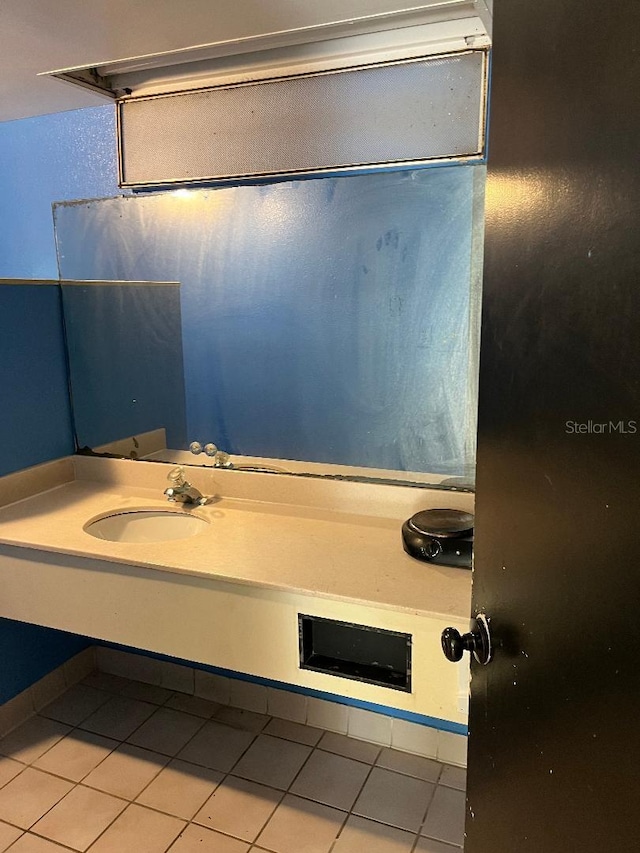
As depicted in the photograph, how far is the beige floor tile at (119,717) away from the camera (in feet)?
6.86

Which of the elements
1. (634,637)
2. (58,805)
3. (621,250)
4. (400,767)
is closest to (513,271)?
(621,250)

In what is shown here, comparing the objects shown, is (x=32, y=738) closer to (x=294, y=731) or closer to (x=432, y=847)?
(x=294, y=731)

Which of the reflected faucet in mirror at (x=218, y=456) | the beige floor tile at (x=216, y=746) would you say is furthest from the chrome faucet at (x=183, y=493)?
the beige floor tile at (x=216, y=746)

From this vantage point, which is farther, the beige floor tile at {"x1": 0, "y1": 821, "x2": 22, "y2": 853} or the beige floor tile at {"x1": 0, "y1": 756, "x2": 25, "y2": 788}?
the beige floor tile at {"x1": 0, "y1": 756, "x2": 25, "y2": 788}

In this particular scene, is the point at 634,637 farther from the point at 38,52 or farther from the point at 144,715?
Result: the point at 144,715

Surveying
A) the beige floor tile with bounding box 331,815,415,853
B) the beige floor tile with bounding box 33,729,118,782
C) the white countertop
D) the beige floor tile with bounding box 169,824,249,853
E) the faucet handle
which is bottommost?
the beige floor tile with bounding box 331,815,415,853

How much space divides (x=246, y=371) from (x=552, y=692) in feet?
4.47

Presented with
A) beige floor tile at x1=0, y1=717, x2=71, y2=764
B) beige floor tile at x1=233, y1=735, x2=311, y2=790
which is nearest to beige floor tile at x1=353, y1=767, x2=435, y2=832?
beige floor tile at x1=233, y1=735, x2=311, y2=790

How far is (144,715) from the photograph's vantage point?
2.17 meters

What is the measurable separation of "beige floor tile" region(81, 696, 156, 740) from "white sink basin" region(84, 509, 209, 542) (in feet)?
2.30

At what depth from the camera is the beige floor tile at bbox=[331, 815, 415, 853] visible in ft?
5.36

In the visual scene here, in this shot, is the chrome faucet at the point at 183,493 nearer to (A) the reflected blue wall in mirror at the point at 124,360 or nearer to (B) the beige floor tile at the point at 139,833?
(A) the reflected blue wall in mirror at the point at 124,360

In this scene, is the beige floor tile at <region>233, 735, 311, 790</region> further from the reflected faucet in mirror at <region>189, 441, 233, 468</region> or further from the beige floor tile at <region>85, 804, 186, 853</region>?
the reflected faucet in mirror at <region>189, 441, 233, 468</region>

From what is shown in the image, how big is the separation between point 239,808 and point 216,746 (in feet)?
0.90
